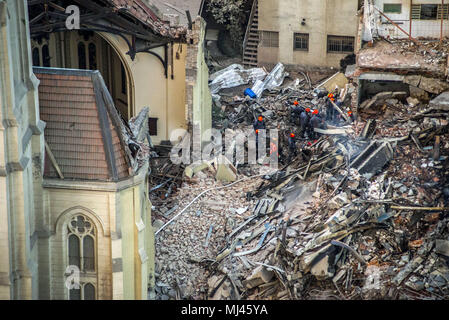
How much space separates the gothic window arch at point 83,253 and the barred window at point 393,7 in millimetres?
22172

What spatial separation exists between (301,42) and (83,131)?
26.1m

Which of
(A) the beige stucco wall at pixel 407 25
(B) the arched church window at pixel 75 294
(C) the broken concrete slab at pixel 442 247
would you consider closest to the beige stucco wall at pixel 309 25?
(A) the beige stucco wall at pixel 407 25

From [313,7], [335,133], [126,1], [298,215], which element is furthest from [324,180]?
[313,7]

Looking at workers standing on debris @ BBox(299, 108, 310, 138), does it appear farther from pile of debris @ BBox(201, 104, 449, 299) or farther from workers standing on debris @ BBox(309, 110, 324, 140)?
pile of debris @ BBox(201, 104, 449, 299)

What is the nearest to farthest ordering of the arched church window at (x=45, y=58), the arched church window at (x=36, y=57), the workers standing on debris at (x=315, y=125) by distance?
the workers standing on debris at (x=315, y=125), the arched church window at (x=36, y=57), the arched church window at (x=45, y=58)

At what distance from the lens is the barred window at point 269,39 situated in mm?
53562

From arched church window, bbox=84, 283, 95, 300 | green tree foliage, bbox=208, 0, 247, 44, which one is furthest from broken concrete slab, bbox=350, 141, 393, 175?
green tree foliage, bbox=208, 0, 247, 44

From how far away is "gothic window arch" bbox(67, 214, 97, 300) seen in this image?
97.7 feet

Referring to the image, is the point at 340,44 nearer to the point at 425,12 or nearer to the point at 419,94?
the point at 425,12

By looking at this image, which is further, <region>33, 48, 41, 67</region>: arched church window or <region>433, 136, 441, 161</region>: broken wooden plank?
<region>33, 48, 41, 67</region>: arched church window

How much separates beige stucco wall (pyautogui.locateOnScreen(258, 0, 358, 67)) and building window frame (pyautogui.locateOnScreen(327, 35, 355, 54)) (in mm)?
205

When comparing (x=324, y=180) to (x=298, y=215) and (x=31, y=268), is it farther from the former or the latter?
(x=31, y=268)

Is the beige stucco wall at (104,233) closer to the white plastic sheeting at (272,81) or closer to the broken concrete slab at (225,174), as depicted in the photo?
the broken concrete slab at (225,174)

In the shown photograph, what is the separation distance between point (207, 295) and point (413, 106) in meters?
15.4
